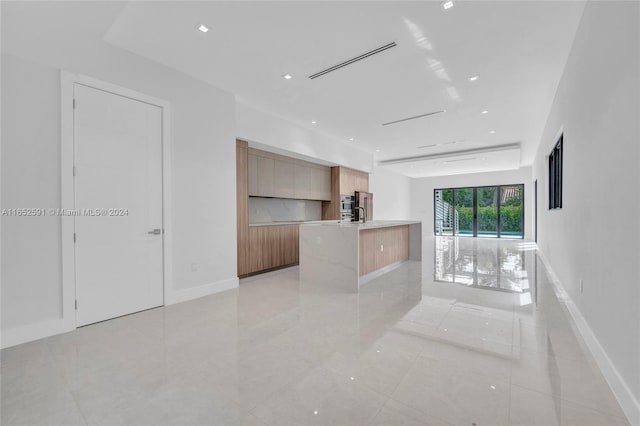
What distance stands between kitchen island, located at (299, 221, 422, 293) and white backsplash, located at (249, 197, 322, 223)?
1.79 m

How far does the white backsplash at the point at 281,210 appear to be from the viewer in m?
6.23

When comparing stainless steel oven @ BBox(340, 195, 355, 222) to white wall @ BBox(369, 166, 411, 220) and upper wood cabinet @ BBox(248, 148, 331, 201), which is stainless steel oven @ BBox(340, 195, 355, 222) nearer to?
upper wood cabinet @ BBox(248, 148, 331, 201)

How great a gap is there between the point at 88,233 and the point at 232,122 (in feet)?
8.01

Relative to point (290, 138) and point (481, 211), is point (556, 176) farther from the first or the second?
point (481, 211)

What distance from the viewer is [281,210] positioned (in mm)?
6863

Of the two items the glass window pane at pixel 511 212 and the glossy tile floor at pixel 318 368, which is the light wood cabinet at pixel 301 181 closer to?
the glossy tile floor at pixel 318 368

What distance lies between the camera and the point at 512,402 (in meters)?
1.68

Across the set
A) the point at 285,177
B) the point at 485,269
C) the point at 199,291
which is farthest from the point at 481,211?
the point at 199,291

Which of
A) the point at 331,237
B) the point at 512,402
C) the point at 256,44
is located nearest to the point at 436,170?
the point at 331,237

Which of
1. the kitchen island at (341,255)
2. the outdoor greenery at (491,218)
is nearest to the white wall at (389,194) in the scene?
the outdoor greenery at (491,218)

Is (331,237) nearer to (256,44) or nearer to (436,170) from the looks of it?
(256,44)

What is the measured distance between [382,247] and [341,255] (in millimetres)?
1209

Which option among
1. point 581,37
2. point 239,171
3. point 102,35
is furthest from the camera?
point 239,171

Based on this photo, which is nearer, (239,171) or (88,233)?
(88,233)
